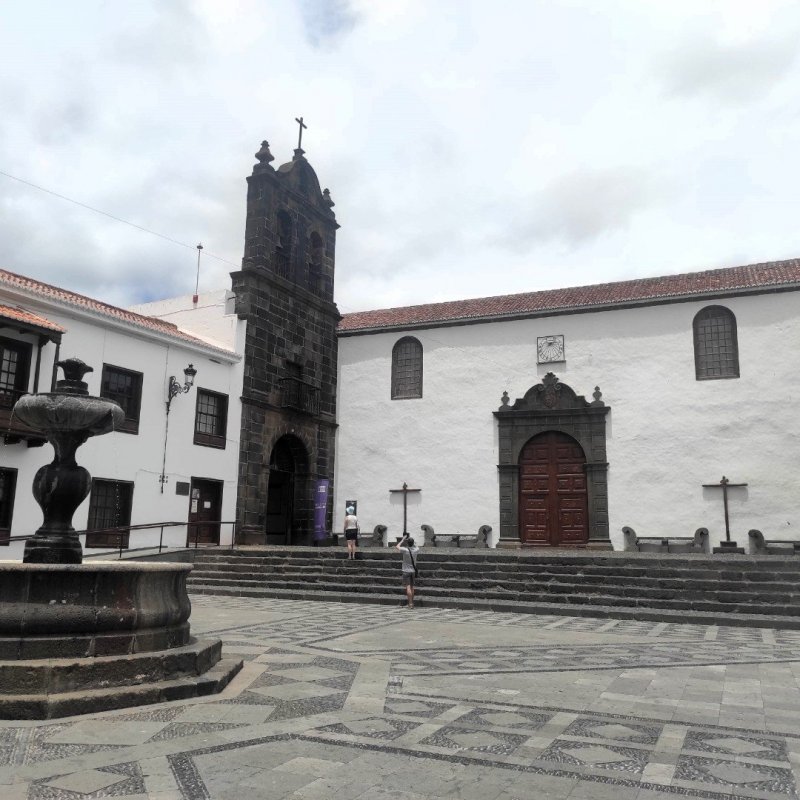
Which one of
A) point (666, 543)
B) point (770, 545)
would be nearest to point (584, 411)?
point (666, 543)

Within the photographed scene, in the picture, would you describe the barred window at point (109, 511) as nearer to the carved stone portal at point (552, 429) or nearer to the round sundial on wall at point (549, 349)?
the carved stone portal at point (552, 429)

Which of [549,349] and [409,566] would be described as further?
[549,349]

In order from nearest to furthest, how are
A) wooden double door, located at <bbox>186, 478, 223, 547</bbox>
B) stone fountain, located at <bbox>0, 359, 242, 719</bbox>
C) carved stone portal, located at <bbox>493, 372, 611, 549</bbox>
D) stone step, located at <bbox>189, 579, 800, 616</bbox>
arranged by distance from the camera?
1. stone fountain, located at <bbox>0, 359, 242, 719</bbox>
2. stone step, located at <bbox>189, 579, 800, 616</bbox>
3. wooden double door, located at <bbox>186, 478, 223, 547</bbox>
4. carved stone portal, located at <bbox>493, 372, 611, 549</bbox>

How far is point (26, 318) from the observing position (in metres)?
13.4

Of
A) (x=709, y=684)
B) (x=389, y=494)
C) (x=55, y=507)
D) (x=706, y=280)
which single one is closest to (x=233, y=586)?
(x=389, y=494)

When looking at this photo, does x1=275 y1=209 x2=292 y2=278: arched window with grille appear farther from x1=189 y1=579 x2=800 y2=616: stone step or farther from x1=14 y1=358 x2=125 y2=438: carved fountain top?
x1=14 y1=358 x2=125 y2=438: carved fountain top

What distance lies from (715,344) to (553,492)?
533cm

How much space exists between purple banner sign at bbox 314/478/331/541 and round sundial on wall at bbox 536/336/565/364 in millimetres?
6738

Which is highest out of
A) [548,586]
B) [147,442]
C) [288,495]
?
[147,442]

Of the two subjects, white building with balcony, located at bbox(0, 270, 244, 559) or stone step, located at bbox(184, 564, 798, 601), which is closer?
stone step, located at bbox(184, 564, 798, 601)

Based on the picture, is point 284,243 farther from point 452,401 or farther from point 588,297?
point 588,297

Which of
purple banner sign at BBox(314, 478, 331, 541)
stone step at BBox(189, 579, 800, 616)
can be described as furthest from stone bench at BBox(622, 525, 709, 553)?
purple banner sign at BBox(314, 478, 331, 541)

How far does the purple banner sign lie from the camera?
2034cm

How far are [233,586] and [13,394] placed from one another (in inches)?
209
